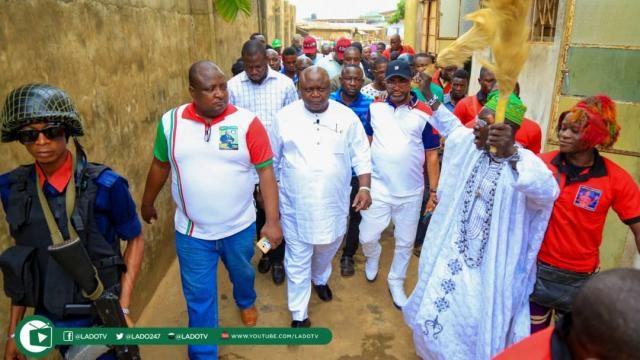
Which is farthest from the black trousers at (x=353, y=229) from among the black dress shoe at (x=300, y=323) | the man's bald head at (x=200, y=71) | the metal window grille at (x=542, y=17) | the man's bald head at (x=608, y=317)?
the man's bald head at (x=608, y=317)

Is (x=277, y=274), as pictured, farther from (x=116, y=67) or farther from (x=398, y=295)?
(x=116, y=67)

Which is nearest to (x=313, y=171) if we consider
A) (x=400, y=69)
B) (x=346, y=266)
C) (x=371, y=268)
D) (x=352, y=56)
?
(x=400, y=69)

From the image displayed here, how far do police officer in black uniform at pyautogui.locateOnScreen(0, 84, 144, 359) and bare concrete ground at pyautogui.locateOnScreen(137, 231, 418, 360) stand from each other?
1638 mm

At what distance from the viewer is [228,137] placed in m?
2.87

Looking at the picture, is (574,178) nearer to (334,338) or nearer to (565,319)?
(565,319)

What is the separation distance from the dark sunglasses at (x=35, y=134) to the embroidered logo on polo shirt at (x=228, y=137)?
3.58 ft

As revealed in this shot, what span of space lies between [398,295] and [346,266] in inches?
27.6

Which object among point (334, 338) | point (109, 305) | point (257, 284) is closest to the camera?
point (109, 305)

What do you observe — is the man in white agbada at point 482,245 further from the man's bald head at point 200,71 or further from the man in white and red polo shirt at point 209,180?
the man's bald head at point 200,71

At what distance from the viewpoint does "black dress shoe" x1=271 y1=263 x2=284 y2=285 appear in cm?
440

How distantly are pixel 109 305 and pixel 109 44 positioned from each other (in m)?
1.96

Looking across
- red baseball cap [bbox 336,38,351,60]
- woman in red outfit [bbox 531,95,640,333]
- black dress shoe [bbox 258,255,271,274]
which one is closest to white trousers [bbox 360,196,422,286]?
black dress shoe [bbox 258,255,271,274]

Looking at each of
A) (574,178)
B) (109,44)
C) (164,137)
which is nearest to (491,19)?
(574,178)

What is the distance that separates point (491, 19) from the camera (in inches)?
84.4
